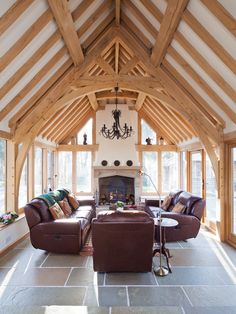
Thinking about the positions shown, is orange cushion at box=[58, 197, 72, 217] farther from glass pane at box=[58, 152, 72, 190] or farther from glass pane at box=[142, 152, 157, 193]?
glass pane at box=[142, 152, 157, 193]

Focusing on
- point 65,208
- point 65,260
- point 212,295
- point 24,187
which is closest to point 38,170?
point 24,187

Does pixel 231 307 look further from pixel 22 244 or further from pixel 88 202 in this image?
pixel 88 202

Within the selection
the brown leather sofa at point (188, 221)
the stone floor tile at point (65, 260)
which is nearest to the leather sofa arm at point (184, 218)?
the brown leather sofa at point (188, 221)

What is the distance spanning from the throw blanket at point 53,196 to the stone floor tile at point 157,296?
2.80 meters

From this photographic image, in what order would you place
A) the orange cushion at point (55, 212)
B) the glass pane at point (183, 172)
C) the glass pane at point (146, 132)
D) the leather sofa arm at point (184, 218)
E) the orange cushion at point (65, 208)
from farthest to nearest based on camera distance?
the glass pane at point (146, 132), the glass pane at point (183, 172), the orange cushion at point (65, 208), the leather sofa arm at point (184, 218), the orange cushion at point (55, 212)

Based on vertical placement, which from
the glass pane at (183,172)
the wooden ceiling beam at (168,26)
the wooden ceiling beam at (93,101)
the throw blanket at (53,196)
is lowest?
the throw blanket at (53,196)

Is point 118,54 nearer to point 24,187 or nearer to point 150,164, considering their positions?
point 150,164

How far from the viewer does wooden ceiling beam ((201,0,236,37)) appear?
300cm

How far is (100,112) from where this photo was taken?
9195mm

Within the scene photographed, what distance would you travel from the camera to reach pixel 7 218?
4719 mm

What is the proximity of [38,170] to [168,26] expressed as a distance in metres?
6.02

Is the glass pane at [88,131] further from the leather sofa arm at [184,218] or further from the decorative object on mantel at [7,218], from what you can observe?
the leather sofa arm at [184,218]

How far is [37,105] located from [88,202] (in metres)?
3.45

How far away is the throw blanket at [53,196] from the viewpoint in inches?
203
